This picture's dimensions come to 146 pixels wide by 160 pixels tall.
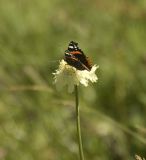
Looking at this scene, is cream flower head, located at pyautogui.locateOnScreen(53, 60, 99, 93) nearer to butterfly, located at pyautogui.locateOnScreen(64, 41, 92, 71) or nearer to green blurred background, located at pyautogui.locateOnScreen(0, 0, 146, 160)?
butterfly, located at pyautogui.locateOnScreen(64, 41, 92, 71)

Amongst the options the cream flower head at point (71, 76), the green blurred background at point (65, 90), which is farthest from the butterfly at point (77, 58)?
the green blurred background at point (65, 90)

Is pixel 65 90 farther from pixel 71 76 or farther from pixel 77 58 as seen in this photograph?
pixel 77 58

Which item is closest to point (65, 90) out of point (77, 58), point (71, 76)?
point (71, 76)

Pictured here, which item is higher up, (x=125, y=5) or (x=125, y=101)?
(x=125, y=5)

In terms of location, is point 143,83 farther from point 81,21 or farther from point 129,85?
point 81,21

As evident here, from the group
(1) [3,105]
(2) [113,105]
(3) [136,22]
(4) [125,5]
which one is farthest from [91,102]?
(4) [125,5]

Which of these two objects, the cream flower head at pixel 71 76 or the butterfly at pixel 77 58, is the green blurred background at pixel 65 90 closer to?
the cream flower head at pixel 71 76
